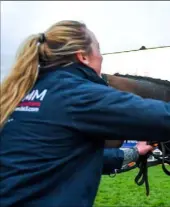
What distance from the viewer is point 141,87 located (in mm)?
3689

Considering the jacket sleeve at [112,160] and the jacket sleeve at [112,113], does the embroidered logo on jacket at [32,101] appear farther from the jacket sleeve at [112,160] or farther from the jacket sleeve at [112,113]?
the jacket sleeve at [112,160]

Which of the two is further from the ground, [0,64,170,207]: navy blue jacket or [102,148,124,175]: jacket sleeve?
[0,64,170,207]: navy blue jacket

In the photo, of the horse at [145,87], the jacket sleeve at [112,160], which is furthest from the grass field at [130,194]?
the jacket sleeve at [112,160]

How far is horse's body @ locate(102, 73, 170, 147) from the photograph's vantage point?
3.60m

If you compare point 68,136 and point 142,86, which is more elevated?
point 68,136

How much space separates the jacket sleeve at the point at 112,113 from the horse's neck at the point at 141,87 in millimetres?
1656

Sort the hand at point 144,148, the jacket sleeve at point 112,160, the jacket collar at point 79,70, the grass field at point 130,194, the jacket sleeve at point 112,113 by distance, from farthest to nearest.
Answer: the grass field at point 130,194 < the hand at point 144,148 < the jacket sleeve at point 112,160 < the jacket collar at point 79,70 < the jacket sleeve at point 112,113

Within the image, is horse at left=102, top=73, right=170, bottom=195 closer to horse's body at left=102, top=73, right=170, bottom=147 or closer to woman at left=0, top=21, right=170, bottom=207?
horse's body at left=102, top=73, right=170, bottom=147

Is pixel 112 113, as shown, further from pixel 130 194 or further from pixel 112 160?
pixel 130 194

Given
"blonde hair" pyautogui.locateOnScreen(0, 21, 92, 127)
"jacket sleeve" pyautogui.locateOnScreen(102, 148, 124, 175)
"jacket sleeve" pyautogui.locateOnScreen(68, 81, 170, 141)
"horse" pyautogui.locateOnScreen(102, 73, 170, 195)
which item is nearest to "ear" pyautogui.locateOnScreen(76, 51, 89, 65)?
"blonde hair" pyautogui.locateOnScreen(0, 21, 92, 127)

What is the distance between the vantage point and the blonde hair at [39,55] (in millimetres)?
1976

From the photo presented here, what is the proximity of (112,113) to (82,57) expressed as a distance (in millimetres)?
294

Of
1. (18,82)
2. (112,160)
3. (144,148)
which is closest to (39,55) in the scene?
(18,82)

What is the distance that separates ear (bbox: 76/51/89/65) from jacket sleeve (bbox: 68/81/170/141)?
0.14m
